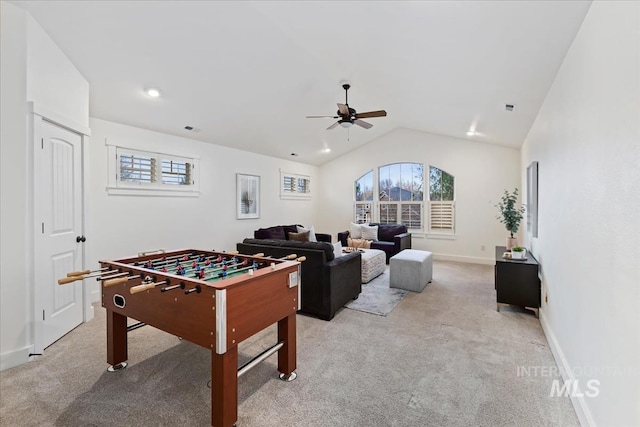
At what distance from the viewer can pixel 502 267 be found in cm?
346

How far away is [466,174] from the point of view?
6.67 metres

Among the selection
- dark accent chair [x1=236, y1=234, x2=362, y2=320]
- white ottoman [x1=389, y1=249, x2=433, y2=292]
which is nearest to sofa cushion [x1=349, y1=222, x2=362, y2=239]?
white ottoman [x1=389, y1=249, x2=433, y2=292]

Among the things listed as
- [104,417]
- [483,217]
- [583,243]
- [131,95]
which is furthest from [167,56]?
[483,217]

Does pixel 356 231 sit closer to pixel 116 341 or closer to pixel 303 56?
pixel 303 56

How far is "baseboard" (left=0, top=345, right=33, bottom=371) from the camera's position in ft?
7.67

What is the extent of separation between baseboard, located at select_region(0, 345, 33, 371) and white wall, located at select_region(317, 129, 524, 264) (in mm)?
6828

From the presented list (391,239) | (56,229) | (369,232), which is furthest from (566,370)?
(369,232)

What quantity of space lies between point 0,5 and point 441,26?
11.6 feet

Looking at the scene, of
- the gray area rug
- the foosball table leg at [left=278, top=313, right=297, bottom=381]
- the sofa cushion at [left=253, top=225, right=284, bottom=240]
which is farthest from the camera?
the sofa cushion at [left=253, top=225, right=284, bottom=240]

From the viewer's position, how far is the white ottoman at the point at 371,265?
15.9 feet

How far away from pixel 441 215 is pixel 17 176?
710 cm

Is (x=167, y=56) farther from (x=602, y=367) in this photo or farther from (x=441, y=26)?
(x=602, y=367)

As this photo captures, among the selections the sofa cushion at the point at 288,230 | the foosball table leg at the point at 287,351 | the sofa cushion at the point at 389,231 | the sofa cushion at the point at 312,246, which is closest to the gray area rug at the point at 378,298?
the sofa cushion at the point at 312,246

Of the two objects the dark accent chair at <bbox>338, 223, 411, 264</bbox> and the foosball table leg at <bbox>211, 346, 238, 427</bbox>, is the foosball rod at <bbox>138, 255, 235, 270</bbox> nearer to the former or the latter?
the foosball table leg at <bbox>211, 346, 238, 427</bbox>
